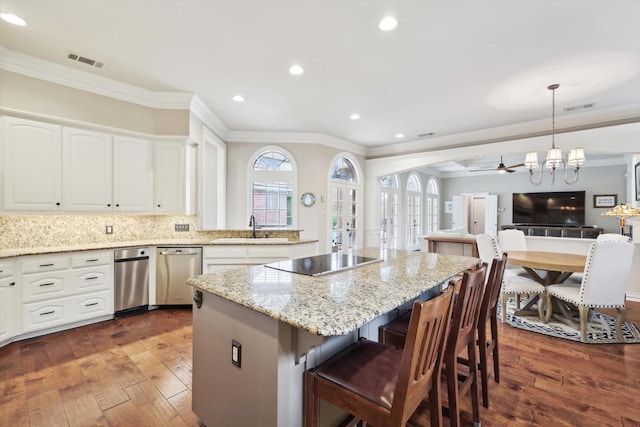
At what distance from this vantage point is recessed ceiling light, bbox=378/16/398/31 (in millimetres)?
2207

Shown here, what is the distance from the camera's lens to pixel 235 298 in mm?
1249

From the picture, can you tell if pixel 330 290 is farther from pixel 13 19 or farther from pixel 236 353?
pixel 13 19

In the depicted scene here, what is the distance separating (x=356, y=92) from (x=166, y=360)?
3.56m

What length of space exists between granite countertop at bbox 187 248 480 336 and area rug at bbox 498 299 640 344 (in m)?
1.83

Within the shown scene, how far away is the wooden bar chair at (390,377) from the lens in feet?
3.17

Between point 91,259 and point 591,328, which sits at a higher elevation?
point 91,259

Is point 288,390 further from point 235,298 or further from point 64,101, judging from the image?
point 64,101

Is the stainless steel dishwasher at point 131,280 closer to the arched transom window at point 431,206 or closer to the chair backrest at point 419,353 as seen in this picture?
the chair backrest at point 419,353

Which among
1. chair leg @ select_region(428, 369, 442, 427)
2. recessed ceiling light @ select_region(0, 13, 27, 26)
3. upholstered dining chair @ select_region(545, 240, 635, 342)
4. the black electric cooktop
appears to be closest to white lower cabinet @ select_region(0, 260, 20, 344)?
recessed ceiling light @ select_region(0, 13, 27, 26)

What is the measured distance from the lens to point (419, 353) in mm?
1011

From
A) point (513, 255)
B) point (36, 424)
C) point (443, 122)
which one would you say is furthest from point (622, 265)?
point (36, 424)

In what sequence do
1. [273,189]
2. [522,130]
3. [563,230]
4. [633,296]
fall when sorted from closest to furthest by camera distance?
1. [633,296]
2. [522,130]
3. [273,189]
4. [563,230]

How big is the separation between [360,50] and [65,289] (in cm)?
385

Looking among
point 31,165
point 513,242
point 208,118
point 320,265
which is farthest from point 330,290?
point 513,242
